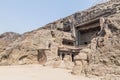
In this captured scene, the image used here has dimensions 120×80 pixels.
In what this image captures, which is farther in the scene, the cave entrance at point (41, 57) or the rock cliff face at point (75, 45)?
the cave entrance at point (41, 57)

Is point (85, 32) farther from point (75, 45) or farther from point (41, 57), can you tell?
point (41, 57)

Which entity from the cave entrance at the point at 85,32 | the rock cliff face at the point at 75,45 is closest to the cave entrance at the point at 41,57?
the rock cliff face at the point at 75,45

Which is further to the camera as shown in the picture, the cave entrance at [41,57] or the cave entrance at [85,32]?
the cave entrance at [85,32]

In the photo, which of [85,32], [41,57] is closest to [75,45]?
[85,32]

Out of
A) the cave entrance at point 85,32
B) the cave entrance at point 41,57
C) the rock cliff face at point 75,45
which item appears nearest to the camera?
the rock cliff face at point 75,45

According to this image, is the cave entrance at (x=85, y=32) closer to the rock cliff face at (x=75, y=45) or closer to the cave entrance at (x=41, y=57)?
the rock cliff face at (x=75, y=45)

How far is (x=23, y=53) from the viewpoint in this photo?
82.7 feet

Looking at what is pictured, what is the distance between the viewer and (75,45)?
32.1 m

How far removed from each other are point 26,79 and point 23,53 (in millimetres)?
12429

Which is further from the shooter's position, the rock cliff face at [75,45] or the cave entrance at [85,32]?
the cave entrance at [85,32]

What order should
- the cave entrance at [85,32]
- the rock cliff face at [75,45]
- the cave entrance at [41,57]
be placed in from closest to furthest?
1. the rock cliff face at [75,45]
2. the cave entrance at [41,57]
3. the cave entrance at [85,32]

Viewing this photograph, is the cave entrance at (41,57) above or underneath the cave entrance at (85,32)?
underneath

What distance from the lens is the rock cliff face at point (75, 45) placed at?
1504cm

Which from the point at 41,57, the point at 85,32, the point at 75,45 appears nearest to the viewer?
the point at 41,57
